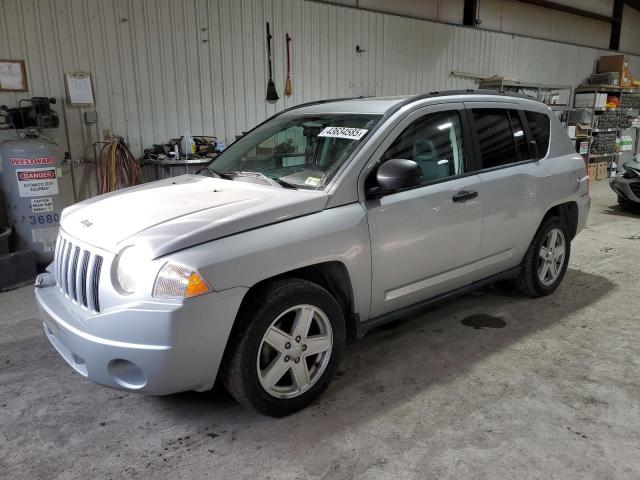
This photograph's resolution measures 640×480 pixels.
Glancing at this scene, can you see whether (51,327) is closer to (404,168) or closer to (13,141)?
(404,168)

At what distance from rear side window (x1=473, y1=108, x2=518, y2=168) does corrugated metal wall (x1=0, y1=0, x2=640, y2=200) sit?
4054 millimetres

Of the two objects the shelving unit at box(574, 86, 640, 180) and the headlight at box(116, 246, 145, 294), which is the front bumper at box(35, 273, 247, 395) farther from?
the shelving unit at box(574, 86, 640, 180)

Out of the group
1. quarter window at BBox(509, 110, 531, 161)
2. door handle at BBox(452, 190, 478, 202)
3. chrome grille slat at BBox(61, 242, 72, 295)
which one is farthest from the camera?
quarter window at BBox(509, 110, 531, 161)

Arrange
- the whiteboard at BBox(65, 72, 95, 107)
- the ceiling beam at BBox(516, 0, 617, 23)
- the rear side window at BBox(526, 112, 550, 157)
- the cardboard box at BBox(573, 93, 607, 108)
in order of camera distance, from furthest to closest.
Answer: the cardboard box at BBox(573, 93, 607, 108)
the ceiling beam at BBox(516, 0, 617, 23)
the whiteboard at BBox(65, 72, 95, 107)
the rear side window at BBox(526, 112, 550, 157)

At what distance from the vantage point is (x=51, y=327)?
8.00ft

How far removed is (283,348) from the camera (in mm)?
2355

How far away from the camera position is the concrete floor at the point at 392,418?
213 centimetres

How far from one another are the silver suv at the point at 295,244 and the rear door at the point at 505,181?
0.05 feet

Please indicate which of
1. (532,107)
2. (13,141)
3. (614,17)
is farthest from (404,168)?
(614,17)

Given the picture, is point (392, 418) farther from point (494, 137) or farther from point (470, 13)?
point (470, 13)

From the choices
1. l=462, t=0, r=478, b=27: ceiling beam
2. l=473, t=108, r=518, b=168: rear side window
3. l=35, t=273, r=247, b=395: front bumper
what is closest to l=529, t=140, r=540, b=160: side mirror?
l=473, t=108, r=518, b=168: rear side window

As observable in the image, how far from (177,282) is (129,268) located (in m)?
0.26

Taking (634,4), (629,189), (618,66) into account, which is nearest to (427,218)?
(629,189)

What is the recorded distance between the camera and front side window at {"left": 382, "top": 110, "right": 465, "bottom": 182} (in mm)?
2862
